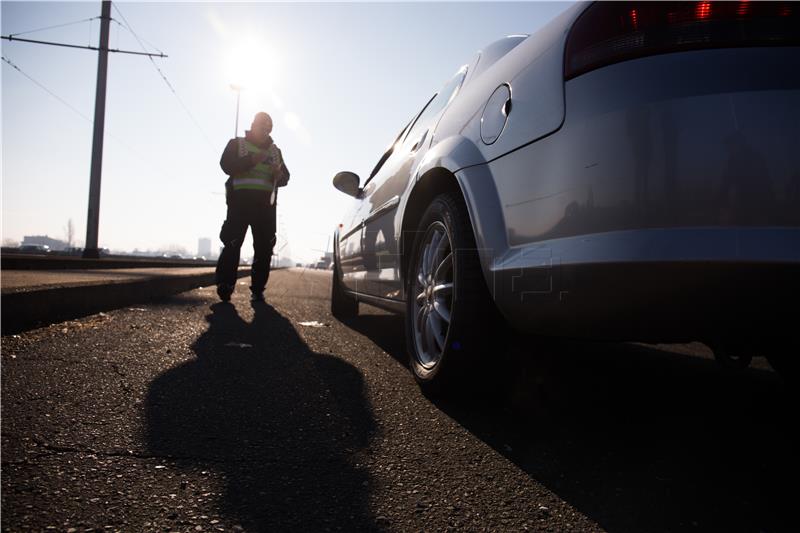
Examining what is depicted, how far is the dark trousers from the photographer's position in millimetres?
5430

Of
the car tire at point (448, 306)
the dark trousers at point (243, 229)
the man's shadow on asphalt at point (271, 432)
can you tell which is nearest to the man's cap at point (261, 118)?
the dark trousers at point (243, 229)

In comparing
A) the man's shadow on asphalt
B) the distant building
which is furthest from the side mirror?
the distant building

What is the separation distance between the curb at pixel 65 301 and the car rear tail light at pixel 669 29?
314 cm

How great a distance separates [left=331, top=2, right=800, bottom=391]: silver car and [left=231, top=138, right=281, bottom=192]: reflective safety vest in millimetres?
3967

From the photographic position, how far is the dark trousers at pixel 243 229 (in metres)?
5.43

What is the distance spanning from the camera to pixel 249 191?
212 inches

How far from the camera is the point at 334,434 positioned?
1.67 metres

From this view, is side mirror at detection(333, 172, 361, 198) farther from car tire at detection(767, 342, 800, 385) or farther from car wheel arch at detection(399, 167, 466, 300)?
car tire at detection(767, 342, 800, 385)

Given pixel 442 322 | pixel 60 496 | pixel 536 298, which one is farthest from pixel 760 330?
pixel 60 496

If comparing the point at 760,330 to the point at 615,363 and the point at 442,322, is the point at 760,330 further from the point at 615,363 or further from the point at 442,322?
the point at 615,363

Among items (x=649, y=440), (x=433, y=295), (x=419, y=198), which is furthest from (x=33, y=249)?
(x=649, y=440)

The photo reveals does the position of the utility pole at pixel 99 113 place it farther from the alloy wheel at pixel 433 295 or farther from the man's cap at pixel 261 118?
the alloy wheel at pixel 433 295

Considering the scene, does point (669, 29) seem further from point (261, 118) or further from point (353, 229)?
point (261, 118)

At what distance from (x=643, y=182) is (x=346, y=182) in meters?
3.29
